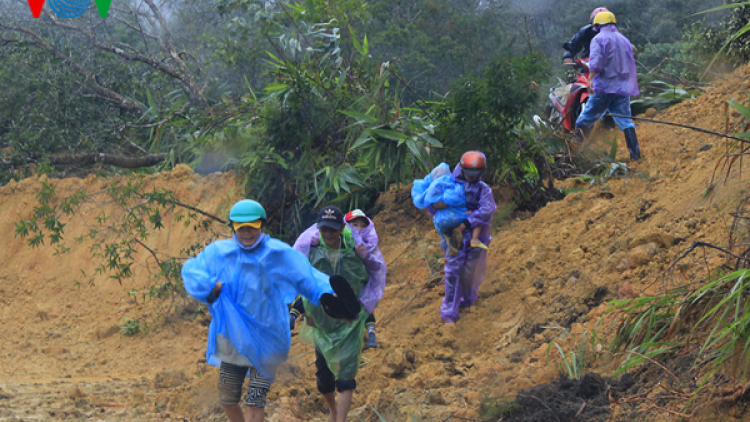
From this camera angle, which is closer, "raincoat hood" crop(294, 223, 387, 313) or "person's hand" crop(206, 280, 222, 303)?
"person's hand" crop(206, 280, 222, 303)

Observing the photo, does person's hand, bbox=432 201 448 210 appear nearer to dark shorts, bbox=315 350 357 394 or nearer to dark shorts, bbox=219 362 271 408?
dark shorts, bbox=315 350 357 394

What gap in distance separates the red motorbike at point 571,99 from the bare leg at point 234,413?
6.55m

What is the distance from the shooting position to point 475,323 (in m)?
6.69

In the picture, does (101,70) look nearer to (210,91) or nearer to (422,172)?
(210,91)

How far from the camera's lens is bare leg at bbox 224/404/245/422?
414cm

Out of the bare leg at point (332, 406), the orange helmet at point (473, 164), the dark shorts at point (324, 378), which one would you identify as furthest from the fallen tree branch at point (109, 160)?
the bare leg at point (332, 406)

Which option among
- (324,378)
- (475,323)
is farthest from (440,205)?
(324,378)

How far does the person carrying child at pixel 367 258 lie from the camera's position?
198 inches

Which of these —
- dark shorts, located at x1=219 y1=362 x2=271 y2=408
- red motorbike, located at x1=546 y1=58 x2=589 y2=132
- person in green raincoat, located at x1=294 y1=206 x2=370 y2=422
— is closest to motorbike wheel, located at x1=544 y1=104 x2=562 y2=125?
red motorbike, located at x1=546 y1=58 x2=589 y2=132

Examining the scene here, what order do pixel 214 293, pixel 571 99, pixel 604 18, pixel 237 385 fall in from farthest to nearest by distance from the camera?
1. pixel 571 99
2. pixel 604 18
3. pixel 237 385
4. pixel 214 293

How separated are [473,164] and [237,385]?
2975 millimetres

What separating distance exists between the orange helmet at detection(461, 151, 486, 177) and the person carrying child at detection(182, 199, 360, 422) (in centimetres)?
238

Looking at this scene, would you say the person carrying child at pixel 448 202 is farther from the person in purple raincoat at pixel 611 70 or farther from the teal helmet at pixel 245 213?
the person in purple raincoat at pixel 611 70

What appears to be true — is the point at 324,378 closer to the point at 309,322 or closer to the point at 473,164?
the point at 309,322
